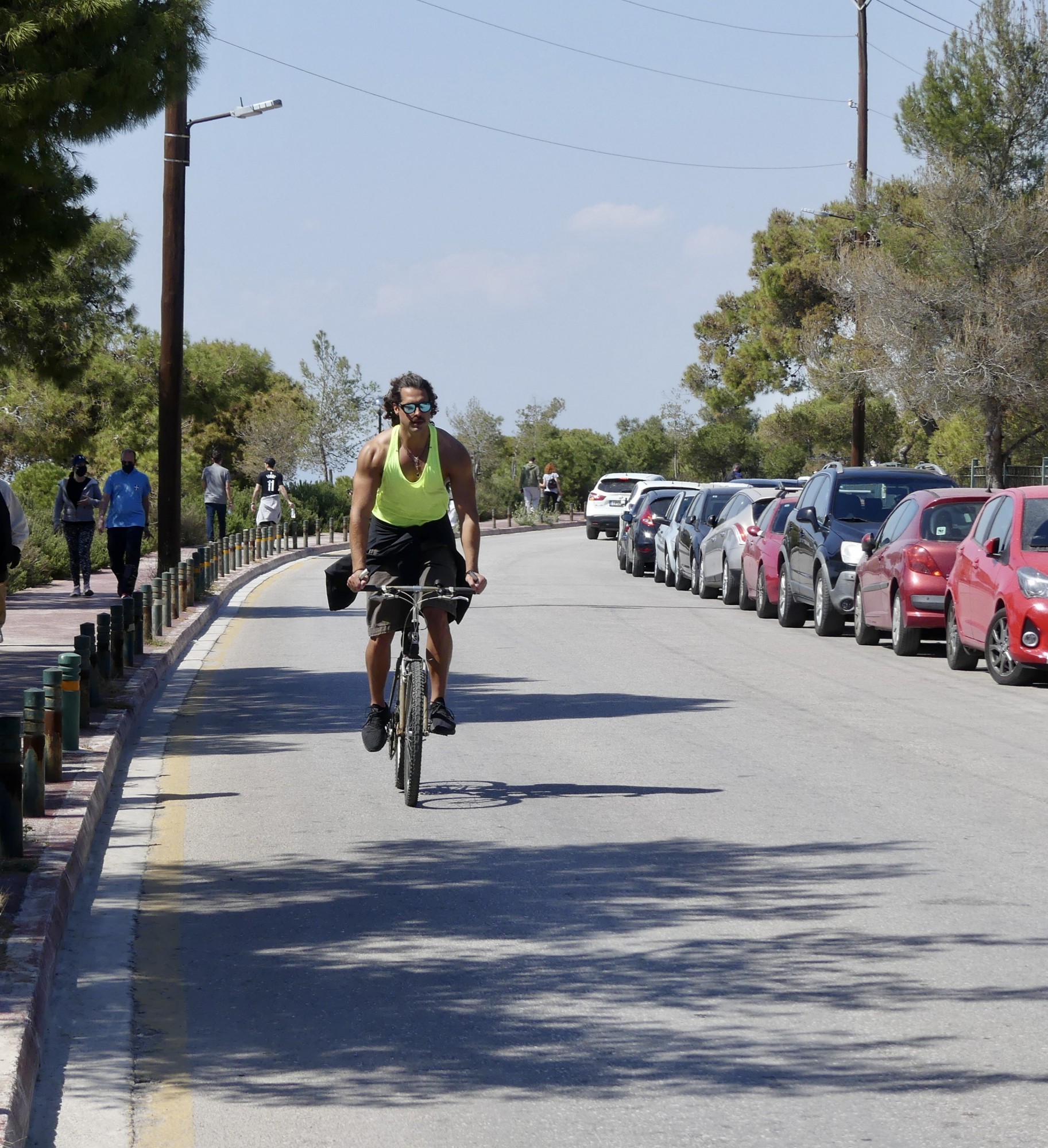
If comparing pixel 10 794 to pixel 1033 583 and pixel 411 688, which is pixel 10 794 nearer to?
pixel 411 688

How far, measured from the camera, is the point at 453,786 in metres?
9.50

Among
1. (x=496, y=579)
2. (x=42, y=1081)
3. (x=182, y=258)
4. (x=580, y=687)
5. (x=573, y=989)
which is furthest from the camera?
(x=496, y=579)

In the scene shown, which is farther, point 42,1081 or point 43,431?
point 43,431

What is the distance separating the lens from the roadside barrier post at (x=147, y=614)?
16.6 metres

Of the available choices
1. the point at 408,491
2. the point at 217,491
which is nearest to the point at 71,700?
the point at 408,491

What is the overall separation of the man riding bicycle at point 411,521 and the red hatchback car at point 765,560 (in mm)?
12264

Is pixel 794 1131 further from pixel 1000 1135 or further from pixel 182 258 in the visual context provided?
pixel 182 258

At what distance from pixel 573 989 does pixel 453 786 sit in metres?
3.77

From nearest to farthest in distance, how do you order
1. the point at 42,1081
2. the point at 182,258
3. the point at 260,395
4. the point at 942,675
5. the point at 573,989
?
the point at 42,1081 < the point at 573,989 < the point at 942,675 < the point at 182,258 < the point at 260,395

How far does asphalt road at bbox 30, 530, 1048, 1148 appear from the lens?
4734 millimetres

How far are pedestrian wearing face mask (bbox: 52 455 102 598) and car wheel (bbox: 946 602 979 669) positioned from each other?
1027 cm

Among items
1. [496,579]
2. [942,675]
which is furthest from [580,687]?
[496,579]

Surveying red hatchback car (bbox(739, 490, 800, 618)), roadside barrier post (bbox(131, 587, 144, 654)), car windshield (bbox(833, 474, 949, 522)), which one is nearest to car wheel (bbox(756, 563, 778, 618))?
red hatchback car (bbox(739, 490, 800, 618))

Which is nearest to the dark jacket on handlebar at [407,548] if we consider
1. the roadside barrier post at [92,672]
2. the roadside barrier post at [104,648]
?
the roadside barrier post at [92,672]
